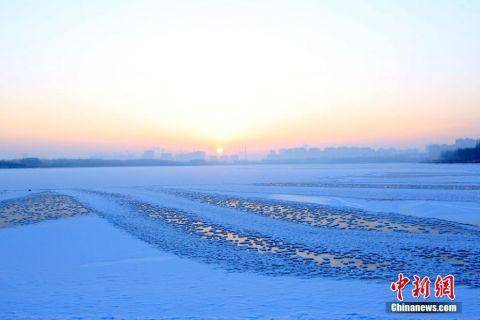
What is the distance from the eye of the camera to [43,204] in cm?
2380

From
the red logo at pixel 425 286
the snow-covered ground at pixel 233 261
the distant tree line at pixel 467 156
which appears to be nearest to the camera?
the snow-covered ground at pixel 233 261

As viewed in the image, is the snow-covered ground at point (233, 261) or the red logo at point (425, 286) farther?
the red logo at point (425, 286)

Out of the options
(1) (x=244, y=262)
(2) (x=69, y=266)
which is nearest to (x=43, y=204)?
(2) (x=69, y=266)

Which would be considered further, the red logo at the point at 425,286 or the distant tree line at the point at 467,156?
the distant tree line at the point at 467,156

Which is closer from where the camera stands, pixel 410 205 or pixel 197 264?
pixel 197 264

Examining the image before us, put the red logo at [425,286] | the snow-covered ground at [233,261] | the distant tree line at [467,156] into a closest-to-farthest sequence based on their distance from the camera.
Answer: the snow-covered ground at [233,261], the red logo at [425,286], the distant tree line at [467,156]

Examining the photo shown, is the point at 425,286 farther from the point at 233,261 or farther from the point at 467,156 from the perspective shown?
the point at 467,156

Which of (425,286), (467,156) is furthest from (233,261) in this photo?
(467,156)

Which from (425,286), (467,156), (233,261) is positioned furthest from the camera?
(467,156)

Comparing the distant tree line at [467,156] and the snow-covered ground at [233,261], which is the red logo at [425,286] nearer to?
the snow-covered ground at [233,261]

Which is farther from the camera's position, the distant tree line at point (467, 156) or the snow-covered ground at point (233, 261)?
the distant tree line at point (467, 156)

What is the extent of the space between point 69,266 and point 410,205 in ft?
51.5

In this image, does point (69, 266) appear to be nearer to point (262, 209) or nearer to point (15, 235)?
point (15, 235)

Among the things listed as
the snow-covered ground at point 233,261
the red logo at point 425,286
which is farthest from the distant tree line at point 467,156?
the red logo at point 425,286
